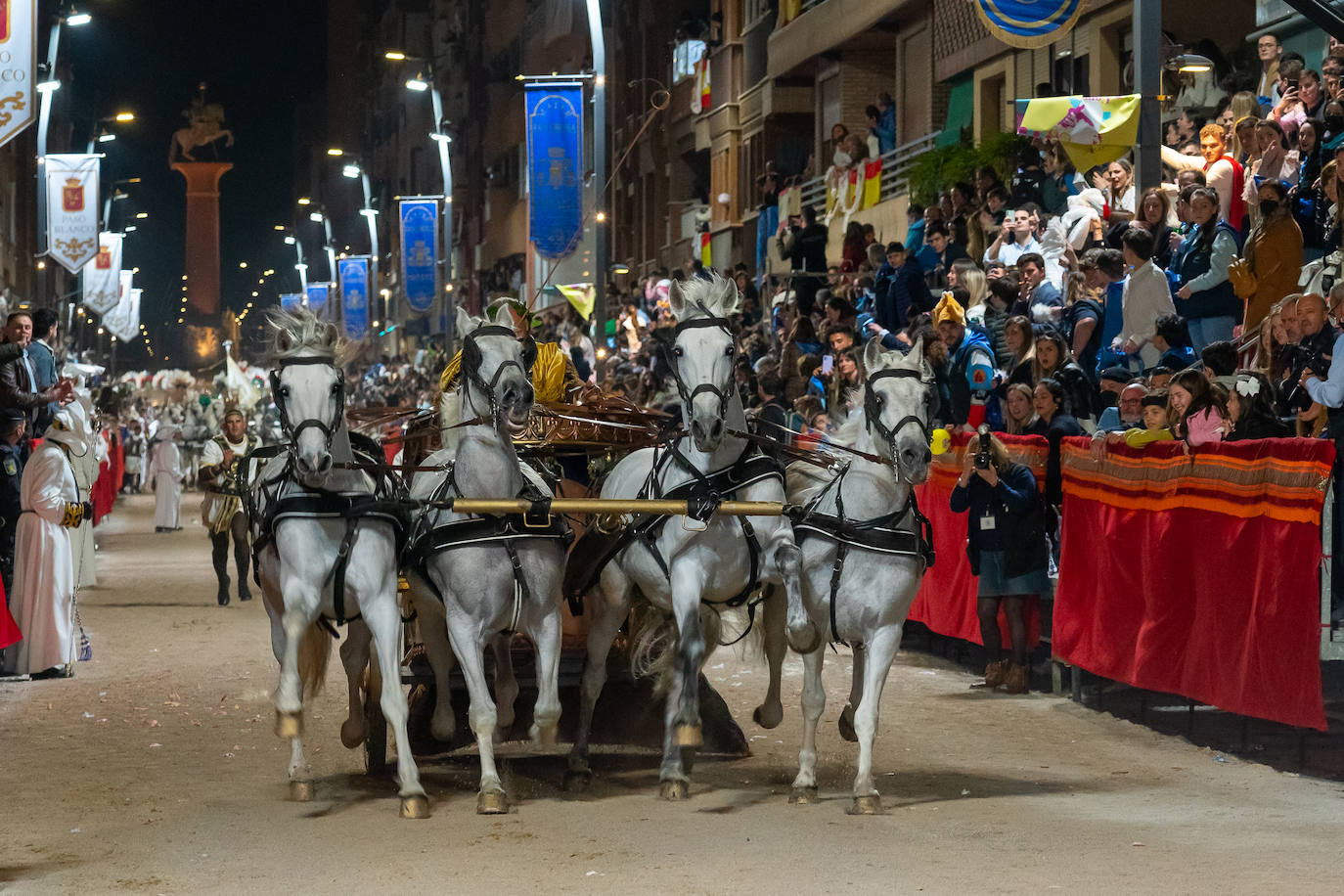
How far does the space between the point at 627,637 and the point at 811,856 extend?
2993 mm

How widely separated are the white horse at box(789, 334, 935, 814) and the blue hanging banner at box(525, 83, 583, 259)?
16047 millimetres

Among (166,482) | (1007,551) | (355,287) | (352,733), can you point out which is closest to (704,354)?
(352,733)

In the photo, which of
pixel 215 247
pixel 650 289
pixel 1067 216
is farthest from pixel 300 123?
pixel 1067 216

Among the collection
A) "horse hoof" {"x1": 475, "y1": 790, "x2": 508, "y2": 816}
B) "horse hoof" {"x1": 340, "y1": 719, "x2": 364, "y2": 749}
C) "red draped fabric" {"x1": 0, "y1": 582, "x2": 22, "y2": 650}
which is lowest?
"horse hoof" {"x1": 475, "y1": 790, "x2": 508, "y2": 816}

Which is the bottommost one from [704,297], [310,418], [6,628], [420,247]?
[6,628]

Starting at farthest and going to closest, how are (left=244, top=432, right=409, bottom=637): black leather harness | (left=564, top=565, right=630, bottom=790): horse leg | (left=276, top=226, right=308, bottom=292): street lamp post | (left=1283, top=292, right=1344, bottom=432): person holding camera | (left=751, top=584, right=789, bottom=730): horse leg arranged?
1. (left=276, top=226, right=308, bottom=292): street lamp post
2. (left=1283, top=292, right=1344, bottom=432): person holding camera
3. (left=751, top=584, right=789, bottom=730): horse leg
4. (left=564, top=565, right=630, bottom=790): horse leg
5. (left=244, top=432, right=409, bottom=637): black leather harness

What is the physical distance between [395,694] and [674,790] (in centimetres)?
147

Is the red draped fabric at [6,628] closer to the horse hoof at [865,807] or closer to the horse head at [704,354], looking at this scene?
the horse head at [704,354]

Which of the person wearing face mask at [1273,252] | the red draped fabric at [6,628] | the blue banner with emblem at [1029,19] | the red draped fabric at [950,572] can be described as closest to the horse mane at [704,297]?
the red draped fabric at [950,572]

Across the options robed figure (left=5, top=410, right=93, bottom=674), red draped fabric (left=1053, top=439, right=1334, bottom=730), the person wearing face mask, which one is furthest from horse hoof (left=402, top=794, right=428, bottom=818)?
the person wearing face mask

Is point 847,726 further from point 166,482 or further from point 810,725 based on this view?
point 166,482

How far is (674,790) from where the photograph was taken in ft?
30.9

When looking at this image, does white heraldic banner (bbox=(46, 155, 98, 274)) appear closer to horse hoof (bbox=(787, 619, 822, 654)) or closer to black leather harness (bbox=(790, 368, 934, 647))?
black leather harness (bbox=(790, 368, 934, 647))

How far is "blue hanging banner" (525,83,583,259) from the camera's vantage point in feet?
85.1
